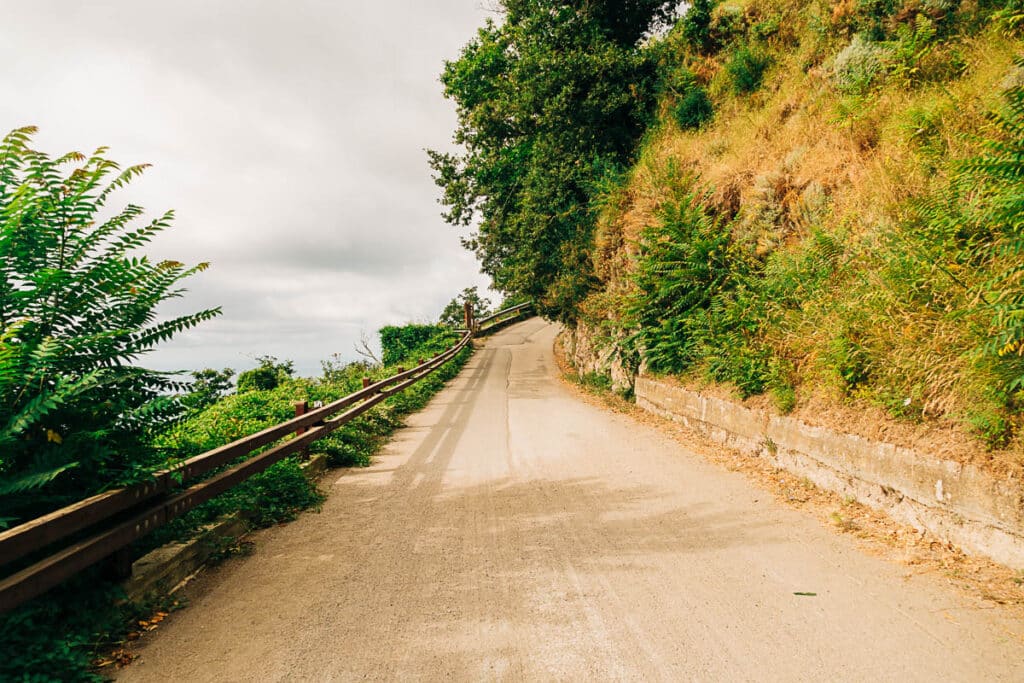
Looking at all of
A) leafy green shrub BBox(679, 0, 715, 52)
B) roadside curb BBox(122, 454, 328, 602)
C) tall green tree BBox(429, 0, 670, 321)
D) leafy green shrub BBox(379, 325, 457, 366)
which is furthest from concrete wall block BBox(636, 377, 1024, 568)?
leafy green shrub BBox(379, 325, 457, 366)

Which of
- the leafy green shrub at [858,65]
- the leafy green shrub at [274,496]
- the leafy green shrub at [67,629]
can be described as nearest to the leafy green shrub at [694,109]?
the leafy green shrub at [858,65]

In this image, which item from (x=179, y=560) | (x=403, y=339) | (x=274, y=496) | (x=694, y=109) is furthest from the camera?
(x=403, y=339)

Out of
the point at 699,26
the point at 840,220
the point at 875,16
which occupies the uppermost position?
the point at 699,26

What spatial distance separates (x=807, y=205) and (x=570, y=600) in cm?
801

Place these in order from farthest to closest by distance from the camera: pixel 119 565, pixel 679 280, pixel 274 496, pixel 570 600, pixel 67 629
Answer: pixel 679 280 → pixel 274 496 → pixel 570 600 → pixel 119 565 → pixel 67 629

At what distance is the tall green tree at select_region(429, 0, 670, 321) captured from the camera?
55.3ft

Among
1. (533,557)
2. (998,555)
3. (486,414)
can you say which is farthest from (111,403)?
(486,414)

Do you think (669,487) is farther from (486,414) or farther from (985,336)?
(486,414)

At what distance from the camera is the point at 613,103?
16719 millimetres

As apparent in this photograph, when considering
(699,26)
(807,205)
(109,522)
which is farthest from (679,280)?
(699,26)

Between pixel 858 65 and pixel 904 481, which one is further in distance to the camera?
pixel 858 65

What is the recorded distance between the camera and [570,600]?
3586 mm

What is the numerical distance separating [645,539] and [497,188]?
18.7 metres

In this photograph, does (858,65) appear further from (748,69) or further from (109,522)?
(109,522)
